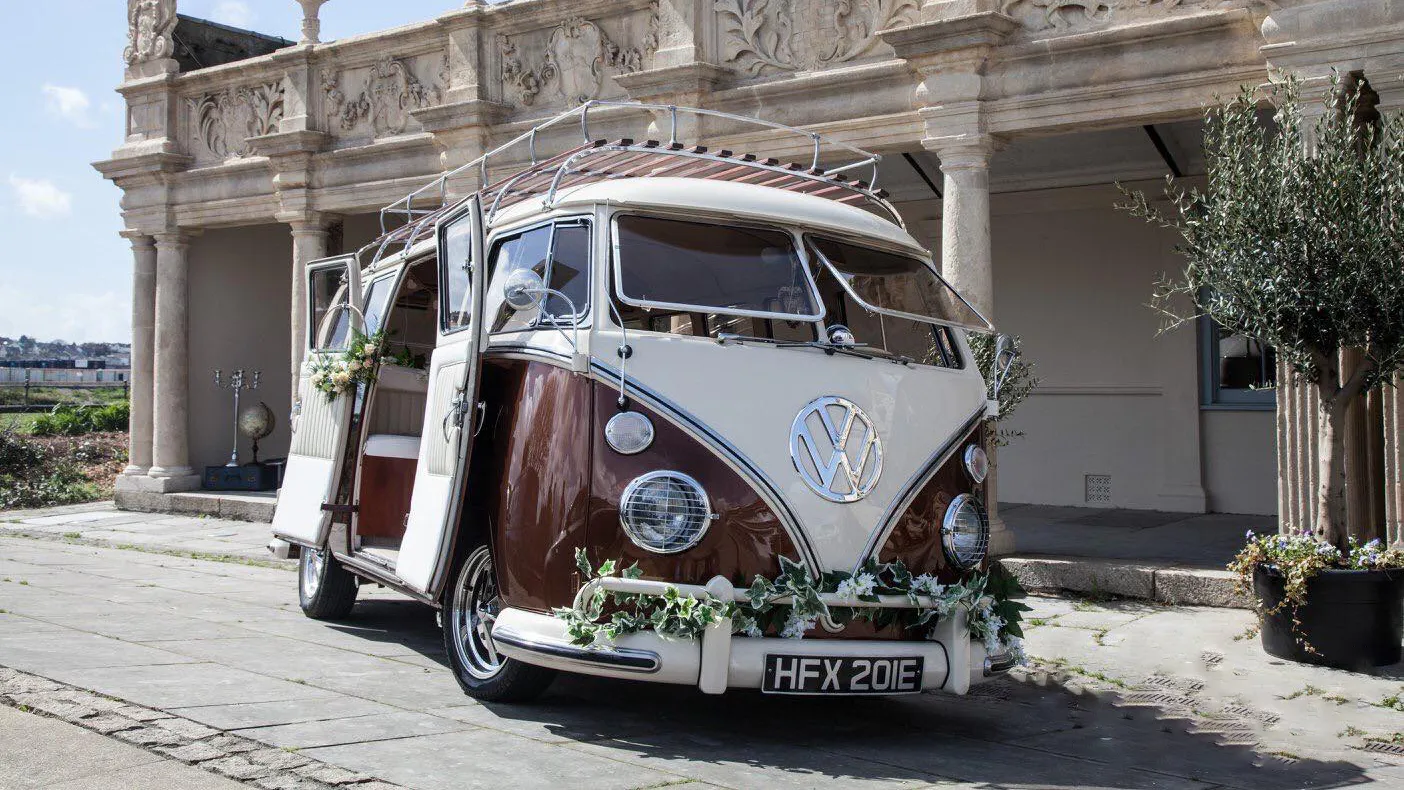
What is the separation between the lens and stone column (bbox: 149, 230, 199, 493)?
17.8 metres

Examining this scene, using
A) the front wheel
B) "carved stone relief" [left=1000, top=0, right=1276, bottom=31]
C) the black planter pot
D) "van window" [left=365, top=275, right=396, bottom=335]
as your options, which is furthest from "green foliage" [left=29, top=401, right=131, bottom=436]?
the black planter pot

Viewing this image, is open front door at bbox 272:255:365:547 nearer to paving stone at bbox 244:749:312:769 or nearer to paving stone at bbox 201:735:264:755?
paving stone at bbox 201:735:264:755

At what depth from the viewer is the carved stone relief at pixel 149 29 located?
18219 millimetres

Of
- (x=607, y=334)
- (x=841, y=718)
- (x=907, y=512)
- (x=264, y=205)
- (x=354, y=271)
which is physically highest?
(x=264, y=205)

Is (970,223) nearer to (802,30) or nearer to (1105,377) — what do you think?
(802,30)

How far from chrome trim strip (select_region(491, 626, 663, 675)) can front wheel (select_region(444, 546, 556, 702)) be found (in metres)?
0.51

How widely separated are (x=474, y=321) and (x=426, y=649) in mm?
2601

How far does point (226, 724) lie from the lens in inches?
214

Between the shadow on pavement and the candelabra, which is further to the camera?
the candelabra

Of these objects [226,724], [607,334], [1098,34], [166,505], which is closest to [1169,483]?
[1098,34]

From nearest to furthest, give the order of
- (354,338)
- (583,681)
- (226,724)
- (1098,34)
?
(226,724)
(583,681)
(354,338)
(1098,34)

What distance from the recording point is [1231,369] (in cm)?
1368

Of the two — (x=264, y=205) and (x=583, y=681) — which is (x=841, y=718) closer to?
(x=583, y=681)

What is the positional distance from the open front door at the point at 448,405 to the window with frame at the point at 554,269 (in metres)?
0.20
